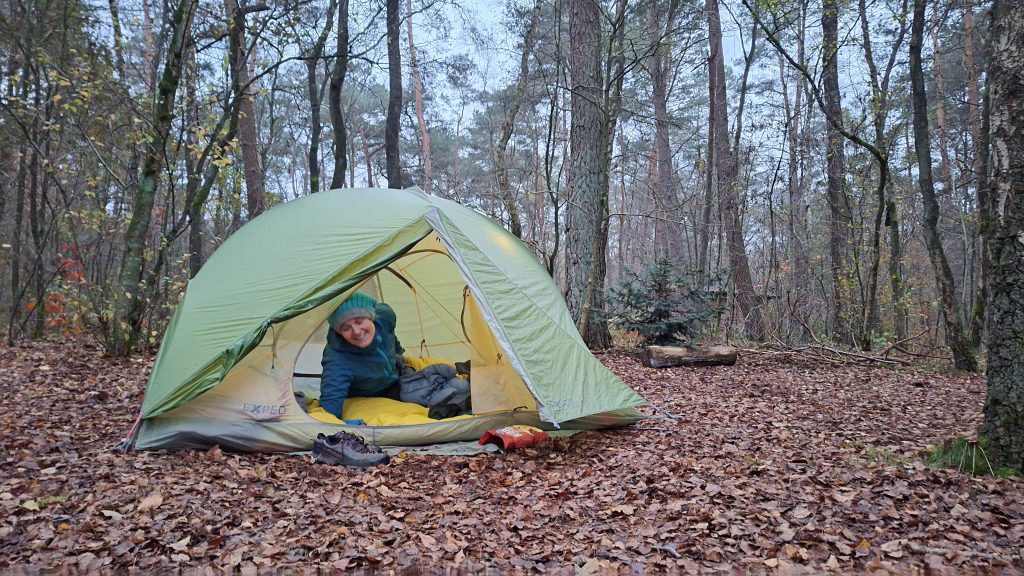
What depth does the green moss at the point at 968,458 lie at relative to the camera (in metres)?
Answer: 3.08

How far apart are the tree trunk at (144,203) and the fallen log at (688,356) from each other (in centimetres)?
638

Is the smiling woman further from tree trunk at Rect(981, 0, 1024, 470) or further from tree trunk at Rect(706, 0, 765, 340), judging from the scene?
tree trunk at Rect(706, 0, 765, 340)

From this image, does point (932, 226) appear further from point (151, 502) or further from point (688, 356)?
point (151, 502)

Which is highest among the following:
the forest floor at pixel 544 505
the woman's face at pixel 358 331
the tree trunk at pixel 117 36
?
the tree trunk at pixel 117 36

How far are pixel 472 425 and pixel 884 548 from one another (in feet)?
9.12

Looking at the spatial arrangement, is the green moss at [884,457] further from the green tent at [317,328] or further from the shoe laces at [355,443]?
the shoe laces at [355,443]

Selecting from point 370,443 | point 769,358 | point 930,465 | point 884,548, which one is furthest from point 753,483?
point 769,358

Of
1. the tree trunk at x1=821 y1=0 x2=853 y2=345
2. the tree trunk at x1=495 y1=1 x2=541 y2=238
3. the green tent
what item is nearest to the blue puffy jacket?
the green tent

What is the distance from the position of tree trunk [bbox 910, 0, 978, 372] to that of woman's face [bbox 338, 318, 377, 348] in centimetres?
663

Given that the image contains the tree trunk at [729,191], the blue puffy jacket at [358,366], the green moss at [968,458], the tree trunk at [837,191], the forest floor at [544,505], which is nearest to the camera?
the forest floor at [544,505]

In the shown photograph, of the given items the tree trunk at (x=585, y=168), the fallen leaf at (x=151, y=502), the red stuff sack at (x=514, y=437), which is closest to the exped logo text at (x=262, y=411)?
the fallen leaf at (x=151, y=502)

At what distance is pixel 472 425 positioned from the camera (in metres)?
4.45

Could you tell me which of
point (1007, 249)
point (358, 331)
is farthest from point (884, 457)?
point (358, 331)

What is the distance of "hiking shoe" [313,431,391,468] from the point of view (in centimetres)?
388
